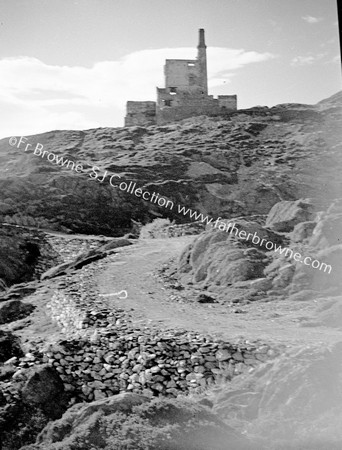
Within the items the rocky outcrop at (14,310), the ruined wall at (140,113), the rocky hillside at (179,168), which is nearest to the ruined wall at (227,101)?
the rocky hillside at (179,168)

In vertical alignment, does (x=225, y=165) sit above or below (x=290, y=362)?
above

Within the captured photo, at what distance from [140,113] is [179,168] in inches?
710

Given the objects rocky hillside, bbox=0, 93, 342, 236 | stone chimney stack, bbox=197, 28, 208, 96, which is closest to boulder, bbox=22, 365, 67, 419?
rocky hillside, bbox=0, 93, 342, 236

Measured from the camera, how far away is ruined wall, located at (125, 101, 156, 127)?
60659 millimetres

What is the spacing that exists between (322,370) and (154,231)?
84.5ft

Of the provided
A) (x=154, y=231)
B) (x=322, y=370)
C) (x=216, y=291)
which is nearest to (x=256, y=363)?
(x=322, y=370)

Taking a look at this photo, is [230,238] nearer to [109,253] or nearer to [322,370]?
[109,253]

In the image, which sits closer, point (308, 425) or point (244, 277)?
point (308, 425)

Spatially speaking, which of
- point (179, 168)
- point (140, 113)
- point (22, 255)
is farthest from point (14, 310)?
point (140, 113)

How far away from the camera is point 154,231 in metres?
33.1

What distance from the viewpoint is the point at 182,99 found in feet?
190

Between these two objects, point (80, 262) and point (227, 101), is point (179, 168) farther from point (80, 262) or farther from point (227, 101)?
point (80, 262)

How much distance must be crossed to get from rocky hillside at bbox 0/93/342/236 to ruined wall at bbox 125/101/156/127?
12.3ft

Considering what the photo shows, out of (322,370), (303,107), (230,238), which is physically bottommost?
(322,370)
